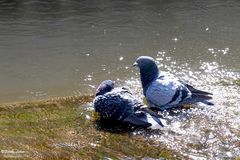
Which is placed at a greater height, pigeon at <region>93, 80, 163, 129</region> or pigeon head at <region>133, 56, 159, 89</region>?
pigeon head at <region>133, 56, 159, 89</region>

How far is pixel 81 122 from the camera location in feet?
13.6

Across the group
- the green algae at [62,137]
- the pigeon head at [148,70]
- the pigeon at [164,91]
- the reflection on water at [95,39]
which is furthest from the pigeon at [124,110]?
the reflection on water at [95,39]

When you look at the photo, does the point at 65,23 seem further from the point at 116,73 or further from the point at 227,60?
the point at 227,60

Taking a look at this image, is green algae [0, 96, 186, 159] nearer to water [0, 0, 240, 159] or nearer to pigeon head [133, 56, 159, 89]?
water [0, 0, 240, 159]

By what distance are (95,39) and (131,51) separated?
0.88 m

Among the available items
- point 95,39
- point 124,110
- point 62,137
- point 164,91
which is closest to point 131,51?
point 95,39

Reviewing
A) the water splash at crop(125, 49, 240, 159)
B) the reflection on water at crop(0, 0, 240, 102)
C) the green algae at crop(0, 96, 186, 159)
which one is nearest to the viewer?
the green algae at crop(0, 96, 186, 159)

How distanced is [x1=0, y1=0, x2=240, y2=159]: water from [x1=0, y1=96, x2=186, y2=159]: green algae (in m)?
0.25

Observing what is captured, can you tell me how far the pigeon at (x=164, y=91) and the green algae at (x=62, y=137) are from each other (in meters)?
0.58

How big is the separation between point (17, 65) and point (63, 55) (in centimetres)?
75

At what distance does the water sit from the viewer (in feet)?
13.3

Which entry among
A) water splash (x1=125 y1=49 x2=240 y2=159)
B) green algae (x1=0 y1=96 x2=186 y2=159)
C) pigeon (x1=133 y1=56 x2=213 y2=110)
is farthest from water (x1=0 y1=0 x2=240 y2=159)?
green algae (x1=0 y1=96 x2=186 y2=159)

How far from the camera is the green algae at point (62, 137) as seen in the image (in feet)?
11.3

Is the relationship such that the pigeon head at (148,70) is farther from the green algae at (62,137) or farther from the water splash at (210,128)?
the green algae at (62,137)
